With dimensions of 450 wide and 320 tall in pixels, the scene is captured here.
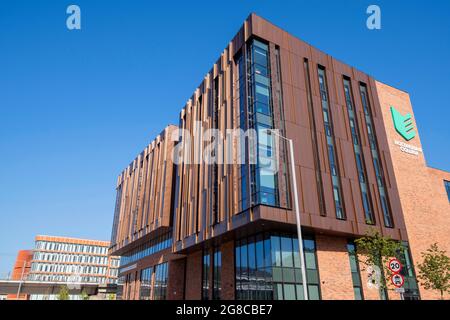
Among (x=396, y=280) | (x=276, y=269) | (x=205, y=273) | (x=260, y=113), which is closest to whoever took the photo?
(x=396, y=280)

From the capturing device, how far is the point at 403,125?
1609 inches

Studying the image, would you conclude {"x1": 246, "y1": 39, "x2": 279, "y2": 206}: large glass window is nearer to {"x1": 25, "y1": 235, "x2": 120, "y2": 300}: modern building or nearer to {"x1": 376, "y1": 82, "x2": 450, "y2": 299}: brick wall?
{"x1": 376, "y1": 82, "x2": 450, "y2": 299}: brick wall

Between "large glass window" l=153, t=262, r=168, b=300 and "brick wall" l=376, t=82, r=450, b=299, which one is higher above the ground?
"brick wall" l=376, t=82, r=450, b=299

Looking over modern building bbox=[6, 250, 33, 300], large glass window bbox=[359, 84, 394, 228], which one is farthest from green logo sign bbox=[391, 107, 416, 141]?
modern building bbox=[6, 250, 33, 300]

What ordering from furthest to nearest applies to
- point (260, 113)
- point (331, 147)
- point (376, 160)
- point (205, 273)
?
point (205, 273)
point (376, 160)
point (331, 147)
point (260, 113)

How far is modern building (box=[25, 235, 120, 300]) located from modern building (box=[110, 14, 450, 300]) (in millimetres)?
102691

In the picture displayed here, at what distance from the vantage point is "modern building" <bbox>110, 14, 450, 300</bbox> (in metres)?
27.6

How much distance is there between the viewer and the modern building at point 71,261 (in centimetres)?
12750

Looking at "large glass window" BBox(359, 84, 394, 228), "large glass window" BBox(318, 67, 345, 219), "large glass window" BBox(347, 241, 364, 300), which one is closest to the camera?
"large glass window" BBox(347, 241, 364, 300)

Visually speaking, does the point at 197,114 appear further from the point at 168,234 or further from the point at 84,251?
the point at 84,251

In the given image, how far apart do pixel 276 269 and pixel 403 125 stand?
86.6 ft

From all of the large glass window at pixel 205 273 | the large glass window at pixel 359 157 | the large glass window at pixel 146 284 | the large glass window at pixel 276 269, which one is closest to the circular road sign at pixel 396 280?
the large glass window at pixel 276 269

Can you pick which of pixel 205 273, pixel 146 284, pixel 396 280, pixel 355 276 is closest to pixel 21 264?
pixel 146 284

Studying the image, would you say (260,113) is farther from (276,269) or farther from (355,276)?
(355,276)
